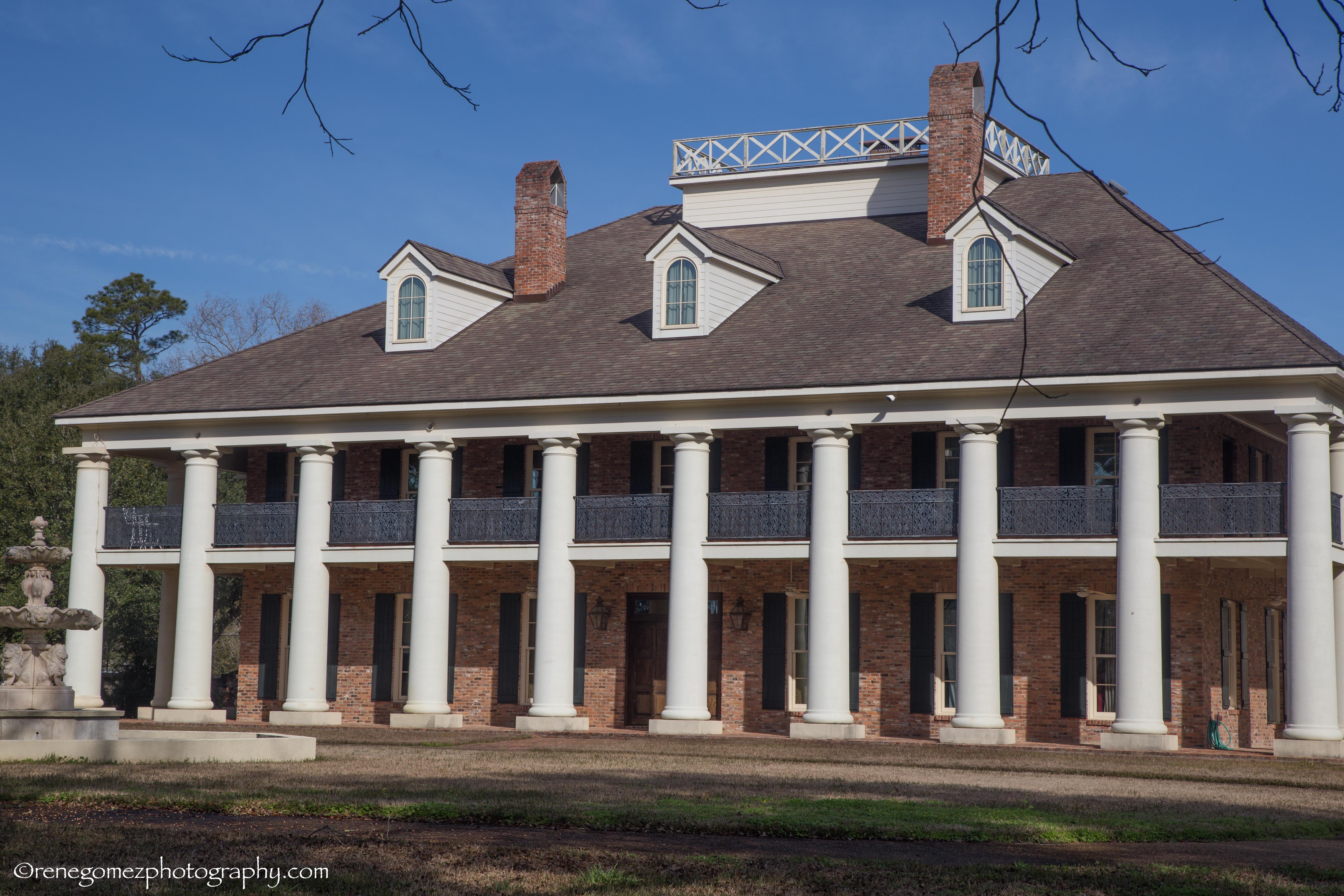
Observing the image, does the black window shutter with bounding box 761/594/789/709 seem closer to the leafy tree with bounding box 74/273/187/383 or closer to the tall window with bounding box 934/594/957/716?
the tall window with bounding box 934/594/957/716

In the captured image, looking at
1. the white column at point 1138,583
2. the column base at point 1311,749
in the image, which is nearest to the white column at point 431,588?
the white column at point 1138,583

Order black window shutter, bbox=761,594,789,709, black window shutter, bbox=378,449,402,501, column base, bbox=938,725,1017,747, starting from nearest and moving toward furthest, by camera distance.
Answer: column base, bbox=938,725,1017,747 < black window shutter, bbox=761,594,789,709 < black window shutter, bbox=378,449,402,501

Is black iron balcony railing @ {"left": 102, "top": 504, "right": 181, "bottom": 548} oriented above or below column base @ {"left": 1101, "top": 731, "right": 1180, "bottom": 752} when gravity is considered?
above

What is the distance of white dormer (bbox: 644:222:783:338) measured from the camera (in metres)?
29.7

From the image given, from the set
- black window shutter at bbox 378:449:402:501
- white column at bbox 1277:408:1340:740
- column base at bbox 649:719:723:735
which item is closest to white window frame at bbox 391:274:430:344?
black window shutter at bbox 378:449:402:501

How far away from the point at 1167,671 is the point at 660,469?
386 inches

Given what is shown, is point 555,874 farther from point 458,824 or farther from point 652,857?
point 458,824

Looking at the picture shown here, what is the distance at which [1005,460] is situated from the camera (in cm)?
2700

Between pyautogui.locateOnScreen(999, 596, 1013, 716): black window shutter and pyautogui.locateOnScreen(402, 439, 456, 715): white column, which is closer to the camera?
pyautogui.locateOnScreen(999, 596, 1013, 716): black window shutter

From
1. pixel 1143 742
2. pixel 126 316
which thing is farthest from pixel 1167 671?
pixel 126 316

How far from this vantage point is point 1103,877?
31.8 ft

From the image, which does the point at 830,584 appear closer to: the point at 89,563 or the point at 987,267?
the point at 987,267

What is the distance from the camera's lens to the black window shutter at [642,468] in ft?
98.0

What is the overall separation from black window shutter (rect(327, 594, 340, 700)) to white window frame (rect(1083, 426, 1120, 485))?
1460 centimetres
